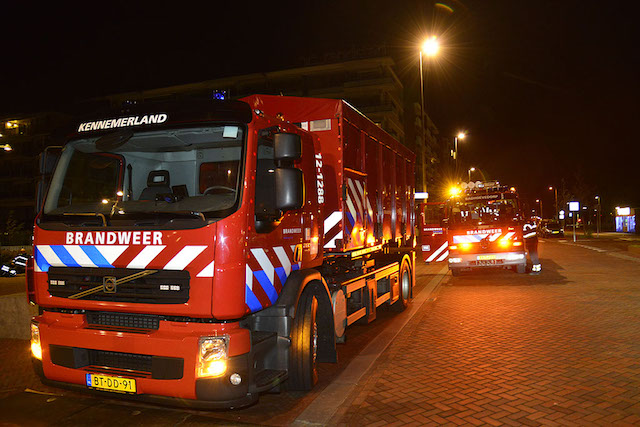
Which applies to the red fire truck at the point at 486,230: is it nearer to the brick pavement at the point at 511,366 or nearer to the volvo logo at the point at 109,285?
the brick pavement at the point at 511,366

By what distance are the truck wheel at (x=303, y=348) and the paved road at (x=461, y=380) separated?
214 mm

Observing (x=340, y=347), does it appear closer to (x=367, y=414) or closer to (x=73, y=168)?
(x=367, y=414)

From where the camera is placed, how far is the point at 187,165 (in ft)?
16.8

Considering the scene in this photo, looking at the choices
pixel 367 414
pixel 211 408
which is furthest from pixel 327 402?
pixel 211 408

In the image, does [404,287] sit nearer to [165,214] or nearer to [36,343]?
[165,214]

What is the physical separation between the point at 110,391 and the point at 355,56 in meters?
47.9

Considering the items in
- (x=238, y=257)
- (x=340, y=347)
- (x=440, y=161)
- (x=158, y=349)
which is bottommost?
(x=340, y=347)

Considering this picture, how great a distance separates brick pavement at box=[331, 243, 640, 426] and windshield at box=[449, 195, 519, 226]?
3925 millimetres

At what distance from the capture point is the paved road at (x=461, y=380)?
448 centimetres

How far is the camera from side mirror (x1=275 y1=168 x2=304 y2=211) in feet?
14.0

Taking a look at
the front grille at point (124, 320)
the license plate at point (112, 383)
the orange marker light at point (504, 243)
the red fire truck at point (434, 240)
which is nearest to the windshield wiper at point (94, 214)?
the front grille at point (124, 320)

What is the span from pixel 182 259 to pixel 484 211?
39.2ft

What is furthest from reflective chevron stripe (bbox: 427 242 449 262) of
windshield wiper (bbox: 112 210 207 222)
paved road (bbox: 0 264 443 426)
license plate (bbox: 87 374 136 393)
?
license plate (bbox: 87 374 136 393)

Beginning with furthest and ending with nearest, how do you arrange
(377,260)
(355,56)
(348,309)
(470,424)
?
(355,56) → (377,260) → (348,309) → (470,424)
